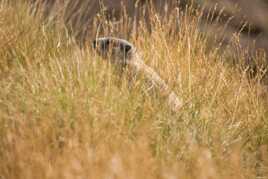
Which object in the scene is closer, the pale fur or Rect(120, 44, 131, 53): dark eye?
the pale fur

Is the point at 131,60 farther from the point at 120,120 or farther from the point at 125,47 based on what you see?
the point at 120,120

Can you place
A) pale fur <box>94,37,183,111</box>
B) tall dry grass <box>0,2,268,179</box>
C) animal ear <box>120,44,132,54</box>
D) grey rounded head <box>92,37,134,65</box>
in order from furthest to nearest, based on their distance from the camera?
animal ear <box>120,44,132,54</box> → grey rounded head <box>92,37,134,65</box> → pale fur <box>94,37,183,111</box> → tall dry grass <box>0,2,268,179</box>

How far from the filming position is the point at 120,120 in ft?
11.1

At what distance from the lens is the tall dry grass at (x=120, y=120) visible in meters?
2.84

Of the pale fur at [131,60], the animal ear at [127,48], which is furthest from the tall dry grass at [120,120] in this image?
the animal ear at [127,48]

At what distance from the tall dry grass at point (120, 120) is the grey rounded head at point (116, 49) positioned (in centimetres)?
27

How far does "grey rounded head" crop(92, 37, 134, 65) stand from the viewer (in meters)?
4.60

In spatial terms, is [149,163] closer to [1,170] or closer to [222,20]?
[1,170]

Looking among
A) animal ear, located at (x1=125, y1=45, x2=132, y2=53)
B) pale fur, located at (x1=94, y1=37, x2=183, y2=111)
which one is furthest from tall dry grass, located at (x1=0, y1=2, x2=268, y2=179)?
animal ear, located at (x1=125, y1=45, x2=132, y2=53)

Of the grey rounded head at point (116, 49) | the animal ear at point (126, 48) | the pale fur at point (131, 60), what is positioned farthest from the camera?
the animal ear at point (126, 48)

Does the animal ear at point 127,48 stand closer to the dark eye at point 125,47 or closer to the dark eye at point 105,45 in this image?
the dark eye at point 125,47

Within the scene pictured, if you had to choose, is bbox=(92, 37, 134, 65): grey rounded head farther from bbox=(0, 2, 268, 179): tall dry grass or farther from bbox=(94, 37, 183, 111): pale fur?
bbox=(0, 2, 268, 179): tall dry grass

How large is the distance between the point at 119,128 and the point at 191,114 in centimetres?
85

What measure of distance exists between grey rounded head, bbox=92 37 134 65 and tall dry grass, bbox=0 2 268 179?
0.90 ft
